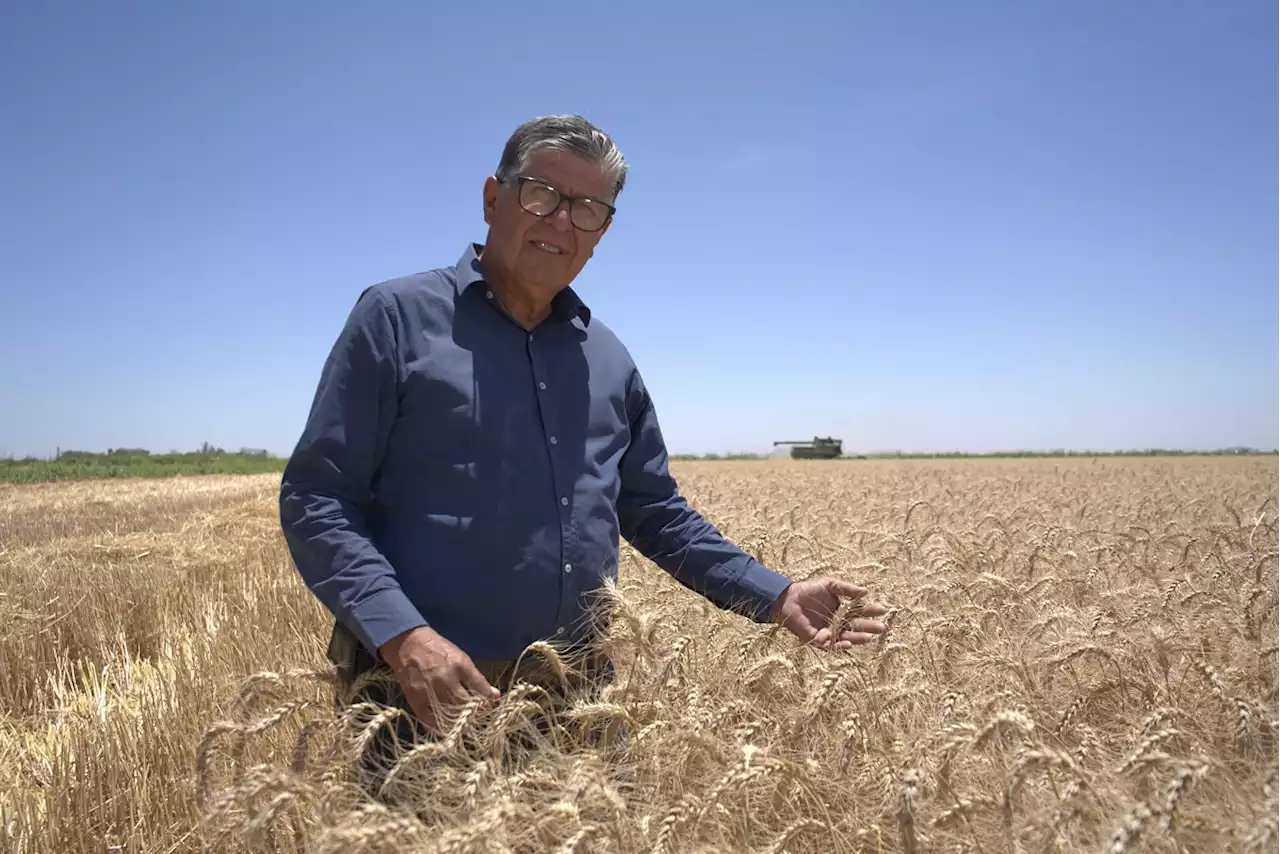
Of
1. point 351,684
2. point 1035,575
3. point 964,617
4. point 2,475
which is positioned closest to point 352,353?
point 351,684

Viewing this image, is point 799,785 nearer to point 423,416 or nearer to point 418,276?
point 423,416

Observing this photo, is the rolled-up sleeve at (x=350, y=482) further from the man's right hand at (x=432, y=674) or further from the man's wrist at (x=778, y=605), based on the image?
the man's wrist at (x=778, y=605)

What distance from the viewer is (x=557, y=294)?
2.46 m

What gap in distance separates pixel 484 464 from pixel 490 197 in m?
0.79

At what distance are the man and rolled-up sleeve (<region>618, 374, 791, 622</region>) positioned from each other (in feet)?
0.07

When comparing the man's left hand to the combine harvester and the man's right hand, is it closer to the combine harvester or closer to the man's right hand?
the man's right hand

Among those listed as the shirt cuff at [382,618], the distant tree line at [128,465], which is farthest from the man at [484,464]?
the distant tree line at [128,465]

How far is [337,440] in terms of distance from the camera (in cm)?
195

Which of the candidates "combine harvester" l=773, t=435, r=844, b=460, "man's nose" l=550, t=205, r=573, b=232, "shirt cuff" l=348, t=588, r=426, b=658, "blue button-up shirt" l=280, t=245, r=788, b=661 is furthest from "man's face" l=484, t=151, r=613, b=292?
"combine harvester" l=773, t=435, r=844, b=460

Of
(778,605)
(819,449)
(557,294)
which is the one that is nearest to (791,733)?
(778,605)

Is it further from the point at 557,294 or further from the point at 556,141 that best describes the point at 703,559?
the point at 556,141

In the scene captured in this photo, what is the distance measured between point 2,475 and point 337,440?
81.0 ft

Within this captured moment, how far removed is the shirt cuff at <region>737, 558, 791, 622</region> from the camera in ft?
7.90

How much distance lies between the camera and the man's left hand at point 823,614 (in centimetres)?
226
